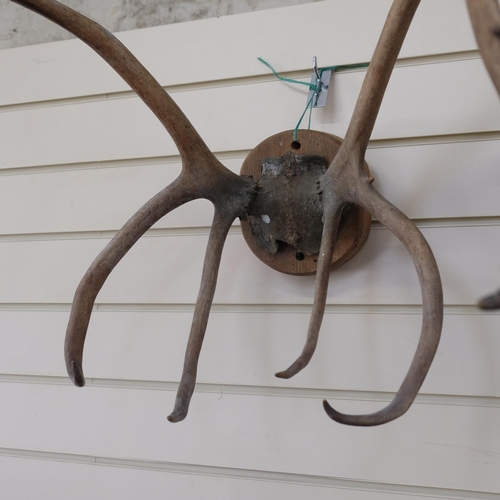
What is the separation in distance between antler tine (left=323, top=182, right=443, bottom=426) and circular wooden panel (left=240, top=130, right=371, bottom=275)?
6.6 inches

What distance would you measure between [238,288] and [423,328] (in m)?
0.42

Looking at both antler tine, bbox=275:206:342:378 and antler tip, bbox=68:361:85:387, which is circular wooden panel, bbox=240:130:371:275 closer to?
antler tine, bbox=275:206:342:378

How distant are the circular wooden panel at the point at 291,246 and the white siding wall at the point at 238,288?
5 centimetres

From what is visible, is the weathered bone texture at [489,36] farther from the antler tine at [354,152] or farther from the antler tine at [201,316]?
the antler tine at [201,316]

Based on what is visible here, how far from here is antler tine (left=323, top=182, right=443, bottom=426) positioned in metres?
0.56

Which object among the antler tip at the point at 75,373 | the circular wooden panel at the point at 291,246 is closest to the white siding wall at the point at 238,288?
the circular wooden panel at the point at 291,246

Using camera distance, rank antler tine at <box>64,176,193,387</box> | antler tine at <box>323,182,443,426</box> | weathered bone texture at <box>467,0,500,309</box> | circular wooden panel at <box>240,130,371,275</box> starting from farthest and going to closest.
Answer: circular wooden panel at <box>240,130,371,275</box> → antler tine at <box>64,176,193,387</box> → antler tine at <box>323,182,443,426</box> → weathered bone texture at <box>467,0,500,309</box>

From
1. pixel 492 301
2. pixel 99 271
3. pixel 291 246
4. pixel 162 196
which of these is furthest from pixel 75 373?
pixel 492 301

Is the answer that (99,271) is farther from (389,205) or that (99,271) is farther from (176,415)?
(389,205)

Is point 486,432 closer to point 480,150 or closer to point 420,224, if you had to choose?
point 420,224

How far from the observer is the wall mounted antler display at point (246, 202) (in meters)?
0.60

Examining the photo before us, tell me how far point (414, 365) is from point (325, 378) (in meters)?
0.34

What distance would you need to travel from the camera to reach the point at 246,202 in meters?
0.82

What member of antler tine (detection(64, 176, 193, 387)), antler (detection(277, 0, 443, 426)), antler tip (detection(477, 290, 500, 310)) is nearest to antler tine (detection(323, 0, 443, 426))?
antler (detection(277, 0, 443, 426))
